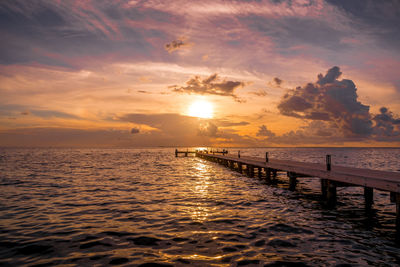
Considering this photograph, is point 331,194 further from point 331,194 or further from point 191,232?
point 191,232

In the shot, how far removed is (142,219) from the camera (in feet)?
32.3

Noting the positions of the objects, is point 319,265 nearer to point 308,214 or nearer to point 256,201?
point 308,214

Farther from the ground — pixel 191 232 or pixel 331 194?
pixel 331 194

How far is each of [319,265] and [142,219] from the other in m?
6.26

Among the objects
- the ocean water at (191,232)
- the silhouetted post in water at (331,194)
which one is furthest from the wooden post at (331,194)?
the ocean water at (191,232)

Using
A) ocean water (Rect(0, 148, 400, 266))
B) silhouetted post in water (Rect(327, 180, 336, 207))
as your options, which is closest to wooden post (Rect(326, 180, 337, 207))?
silhouetted post in water (Rect(327, 180, 336, 207))

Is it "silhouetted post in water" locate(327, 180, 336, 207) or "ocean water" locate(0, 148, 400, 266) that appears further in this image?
"silhouetted post in water" locate(327, 180, 336, 207)

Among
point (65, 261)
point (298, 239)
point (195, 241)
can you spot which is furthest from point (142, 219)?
point (298, 239)

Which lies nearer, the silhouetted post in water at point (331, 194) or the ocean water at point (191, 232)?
the ocean water at point (191, 232)

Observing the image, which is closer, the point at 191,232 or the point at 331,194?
the point at 191,232

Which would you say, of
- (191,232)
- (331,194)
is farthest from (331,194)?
(191,232)

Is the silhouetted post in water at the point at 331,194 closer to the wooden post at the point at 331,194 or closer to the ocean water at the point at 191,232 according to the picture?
the wooden post at the point at 331,194

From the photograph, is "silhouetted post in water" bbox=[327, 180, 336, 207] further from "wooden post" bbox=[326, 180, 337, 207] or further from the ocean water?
the ocean water

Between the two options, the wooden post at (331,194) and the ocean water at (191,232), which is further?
the wooden post at (331,194)
